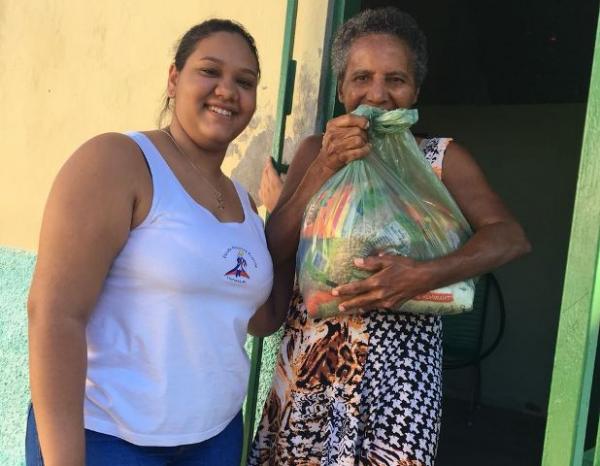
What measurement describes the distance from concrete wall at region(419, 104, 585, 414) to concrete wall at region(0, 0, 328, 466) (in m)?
3.21

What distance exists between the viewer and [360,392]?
1662mm

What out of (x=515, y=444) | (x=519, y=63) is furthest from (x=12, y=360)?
(x=519, y=63)

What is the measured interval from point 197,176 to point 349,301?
490 millimetres

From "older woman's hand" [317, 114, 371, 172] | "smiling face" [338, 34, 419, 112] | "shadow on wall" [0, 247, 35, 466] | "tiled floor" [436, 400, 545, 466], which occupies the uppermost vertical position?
"smiling face" [338, 34, 419, 112]

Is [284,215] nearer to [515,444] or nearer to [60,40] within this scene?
[60,40]

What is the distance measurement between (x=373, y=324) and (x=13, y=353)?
2.41 meters

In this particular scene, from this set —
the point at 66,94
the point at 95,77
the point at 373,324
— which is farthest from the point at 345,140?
the point at 66,94

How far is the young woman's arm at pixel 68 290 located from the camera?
1.33 meters

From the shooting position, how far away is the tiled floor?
4.16 meters

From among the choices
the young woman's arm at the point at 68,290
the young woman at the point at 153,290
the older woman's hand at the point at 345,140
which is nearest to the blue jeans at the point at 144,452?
the young woman at the point at 153,290

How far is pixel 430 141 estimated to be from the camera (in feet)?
5.93

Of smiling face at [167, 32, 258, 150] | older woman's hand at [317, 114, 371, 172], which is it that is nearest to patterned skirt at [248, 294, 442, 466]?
older woman's hand at [317, 114, 371, 172]

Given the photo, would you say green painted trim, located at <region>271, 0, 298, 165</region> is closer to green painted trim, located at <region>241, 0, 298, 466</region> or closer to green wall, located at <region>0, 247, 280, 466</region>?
green painted trim, located at <region>241, 0, 298, 466</region>

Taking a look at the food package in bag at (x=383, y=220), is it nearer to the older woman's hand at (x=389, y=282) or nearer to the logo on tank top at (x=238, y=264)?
the older woman's hand at (x=389, y=282)
